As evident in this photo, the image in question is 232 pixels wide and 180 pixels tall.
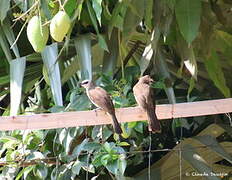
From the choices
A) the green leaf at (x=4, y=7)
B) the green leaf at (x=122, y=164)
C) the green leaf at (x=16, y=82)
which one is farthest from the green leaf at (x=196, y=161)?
the green leaf at (x=4, y=7)

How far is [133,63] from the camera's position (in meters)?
→ 2.11

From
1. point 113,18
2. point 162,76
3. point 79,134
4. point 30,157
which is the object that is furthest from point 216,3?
point 30,157

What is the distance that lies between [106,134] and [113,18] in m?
0.51

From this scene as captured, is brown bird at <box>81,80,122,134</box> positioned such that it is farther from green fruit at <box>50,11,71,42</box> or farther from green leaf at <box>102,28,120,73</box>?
green fruit at <box>50,11,71,42</box>

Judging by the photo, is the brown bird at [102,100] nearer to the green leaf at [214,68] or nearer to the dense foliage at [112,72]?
A: the dense foliage at [112,72]

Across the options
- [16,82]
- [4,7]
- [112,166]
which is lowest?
[112,166]

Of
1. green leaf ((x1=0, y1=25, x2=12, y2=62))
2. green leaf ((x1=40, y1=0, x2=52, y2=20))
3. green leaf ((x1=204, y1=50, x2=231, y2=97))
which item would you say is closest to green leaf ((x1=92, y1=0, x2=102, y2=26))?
green leaf ((x1=40, y1=0, x2=52, y2=20))

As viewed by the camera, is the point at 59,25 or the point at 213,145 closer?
the point at 59,25

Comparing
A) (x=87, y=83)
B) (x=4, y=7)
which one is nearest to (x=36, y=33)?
(x=4, y=7)

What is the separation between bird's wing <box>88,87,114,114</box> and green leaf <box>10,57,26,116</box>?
21 centimetres

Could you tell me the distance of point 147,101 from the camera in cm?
146

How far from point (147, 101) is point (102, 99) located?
14 centimetres

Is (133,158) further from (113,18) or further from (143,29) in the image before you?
(113,18)

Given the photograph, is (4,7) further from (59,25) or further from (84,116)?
(59,25)
